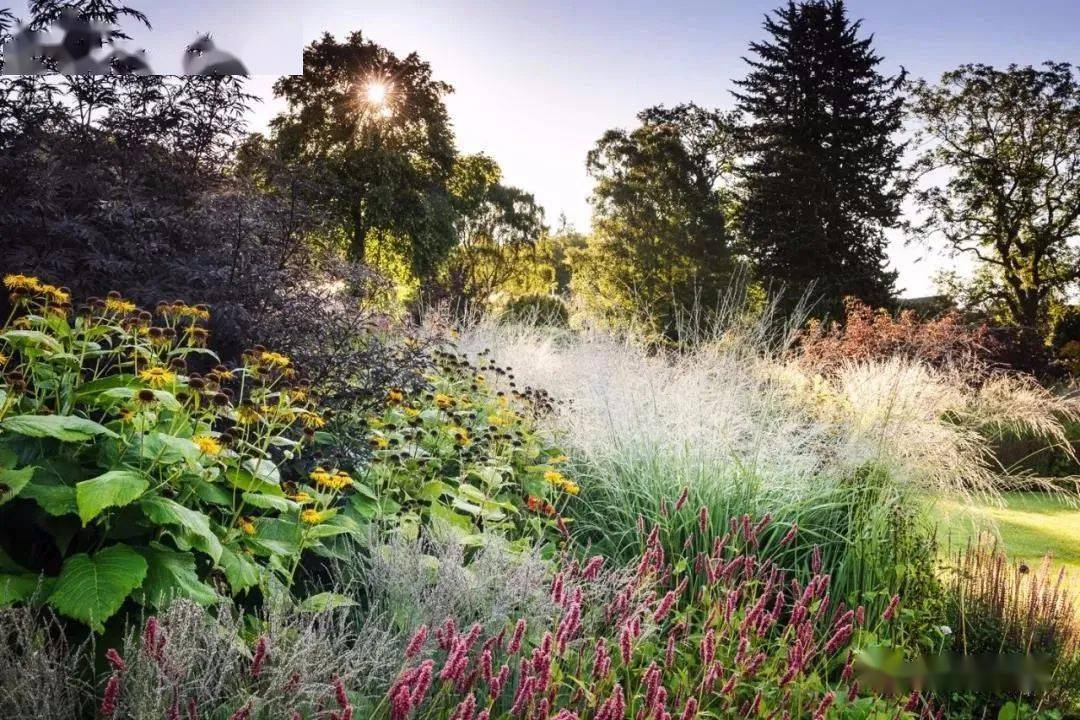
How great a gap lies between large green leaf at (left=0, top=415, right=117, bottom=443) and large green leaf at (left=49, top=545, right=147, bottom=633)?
301 millimetres

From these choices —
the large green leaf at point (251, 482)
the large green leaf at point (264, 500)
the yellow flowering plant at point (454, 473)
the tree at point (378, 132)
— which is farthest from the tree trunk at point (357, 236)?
the large green leaf at point (264, 500)

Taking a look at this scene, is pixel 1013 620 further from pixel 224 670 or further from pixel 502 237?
pixel 502 237

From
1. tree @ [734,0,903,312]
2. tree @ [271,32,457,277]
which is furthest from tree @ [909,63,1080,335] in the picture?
tree @ [271,32,457,277]

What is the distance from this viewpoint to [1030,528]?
648cm

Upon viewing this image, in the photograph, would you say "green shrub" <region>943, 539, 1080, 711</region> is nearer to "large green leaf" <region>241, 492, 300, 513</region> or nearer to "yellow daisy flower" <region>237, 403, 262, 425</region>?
"large green leaf" <region>241, 492, 300, 513</region>

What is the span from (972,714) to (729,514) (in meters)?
1.26

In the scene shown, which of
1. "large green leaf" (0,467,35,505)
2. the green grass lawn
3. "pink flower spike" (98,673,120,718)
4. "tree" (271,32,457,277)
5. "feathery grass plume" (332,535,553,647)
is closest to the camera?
"pink flower spike" (98,673,120,718)

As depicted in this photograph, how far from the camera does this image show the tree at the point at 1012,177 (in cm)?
2161

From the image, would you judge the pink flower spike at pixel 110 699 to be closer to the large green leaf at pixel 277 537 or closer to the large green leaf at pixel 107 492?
the large green leaf at pixel 107 492

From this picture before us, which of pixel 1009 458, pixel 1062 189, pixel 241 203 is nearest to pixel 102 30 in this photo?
pixel 241 203

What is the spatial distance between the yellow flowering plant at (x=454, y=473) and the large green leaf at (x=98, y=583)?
3.25 feet

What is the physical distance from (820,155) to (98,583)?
24.3m

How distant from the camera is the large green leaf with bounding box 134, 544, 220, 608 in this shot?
1750 mm

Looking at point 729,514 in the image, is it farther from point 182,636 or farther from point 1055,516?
point 1055,516
